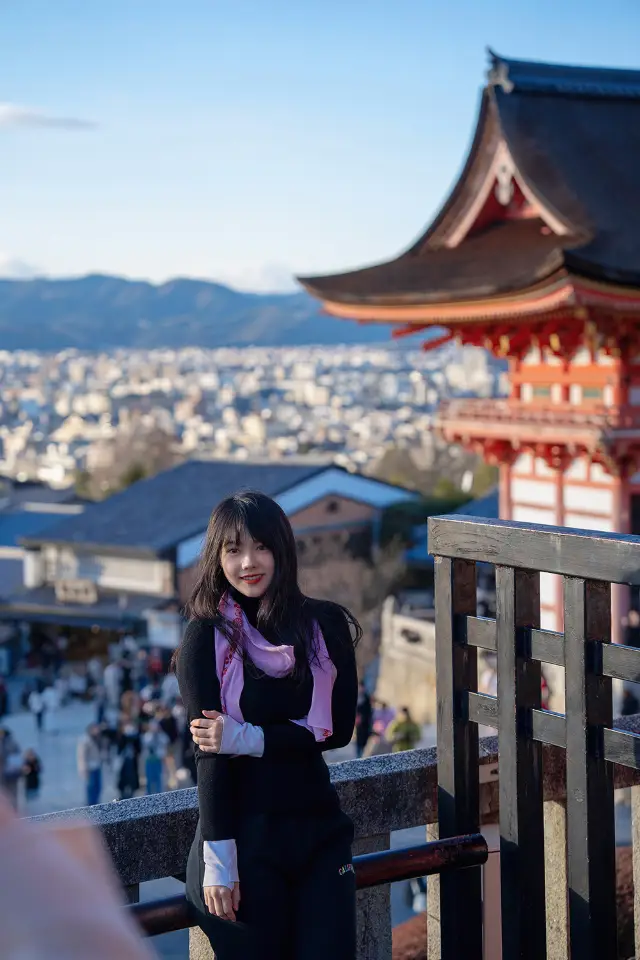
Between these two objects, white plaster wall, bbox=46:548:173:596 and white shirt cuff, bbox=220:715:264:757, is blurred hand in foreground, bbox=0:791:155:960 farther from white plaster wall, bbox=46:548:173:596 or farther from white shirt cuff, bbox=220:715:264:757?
white plaster wall, bbox=46:548:173:596

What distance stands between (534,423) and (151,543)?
17.2 metres

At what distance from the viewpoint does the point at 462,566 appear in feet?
10.0

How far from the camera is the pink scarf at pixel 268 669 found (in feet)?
8.80

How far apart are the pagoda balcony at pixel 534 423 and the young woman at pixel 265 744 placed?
11331 millimetres

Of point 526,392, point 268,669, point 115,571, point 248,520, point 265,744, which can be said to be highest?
point 248,520

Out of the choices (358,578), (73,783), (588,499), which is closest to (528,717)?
(588,499)

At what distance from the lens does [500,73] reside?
1386 centimetres

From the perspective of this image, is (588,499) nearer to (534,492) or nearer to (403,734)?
(534,492)

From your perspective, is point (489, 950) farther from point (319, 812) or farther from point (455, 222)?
point (455, 222)

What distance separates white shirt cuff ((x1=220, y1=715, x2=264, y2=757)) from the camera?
259 centimetres

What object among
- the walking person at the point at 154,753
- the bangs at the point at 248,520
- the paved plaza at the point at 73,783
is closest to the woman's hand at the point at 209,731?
the bangs at the point at 248,520

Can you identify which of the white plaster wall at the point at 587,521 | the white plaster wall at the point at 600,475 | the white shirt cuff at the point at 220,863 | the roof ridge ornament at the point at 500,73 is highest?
the roof ridge ornament at the point at 500,73

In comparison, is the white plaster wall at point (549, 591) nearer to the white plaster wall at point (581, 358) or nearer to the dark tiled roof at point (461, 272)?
the white plaster wall at point (581, 358)

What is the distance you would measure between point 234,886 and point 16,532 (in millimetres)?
36933
